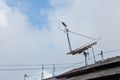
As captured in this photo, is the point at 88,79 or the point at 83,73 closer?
the point at 88,79

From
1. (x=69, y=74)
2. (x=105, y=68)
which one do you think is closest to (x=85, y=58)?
(x=69, y=74)

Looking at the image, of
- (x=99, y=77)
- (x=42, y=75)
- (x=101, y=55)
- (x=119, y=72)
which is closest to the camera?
(x=119, y=72)

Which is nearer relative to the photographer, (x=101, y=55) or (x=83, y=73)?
(x=83, y=73)

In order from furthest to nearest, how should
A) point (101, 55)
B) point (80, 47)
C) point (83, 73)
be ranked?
1. point (101, 55)
2. point (80, 47)
3. point (83, 73)

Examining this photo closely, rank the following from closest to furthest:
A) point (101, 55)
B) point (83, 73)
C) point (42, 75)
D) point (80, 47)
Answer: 1. point (83, 73)
2. point (80, 47)
3. point (101, 55)
4. point (42, 75)

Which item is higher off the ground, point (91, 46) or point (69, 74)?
point (91, 46)

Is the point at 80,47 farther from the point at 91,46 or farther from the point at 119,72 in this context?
the point at 119,72

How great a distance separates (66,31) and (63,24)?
80 centimetres

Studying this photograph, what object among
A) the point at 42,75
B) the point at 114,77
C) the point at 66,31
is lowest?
the point at 114,77

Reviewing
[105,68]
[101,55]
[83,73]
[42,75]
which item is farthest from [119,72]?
[42,75]

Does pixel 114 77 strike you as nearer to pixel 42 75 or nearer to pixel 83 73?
pixel 83 73

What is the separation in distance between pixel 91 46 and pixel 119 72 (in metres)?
6.02

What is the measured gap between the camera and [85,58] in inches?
850

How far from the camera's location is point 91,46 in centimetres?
2047
